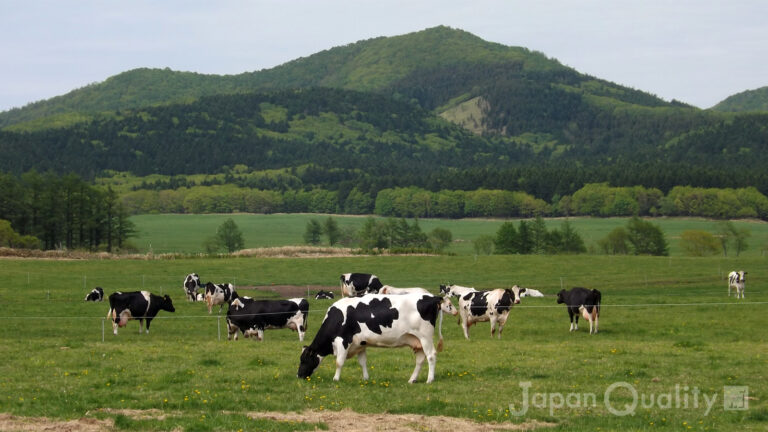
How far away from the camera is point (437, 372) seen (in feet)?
69.5

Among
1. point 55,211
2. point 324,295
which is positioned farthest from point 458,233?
point 324,295

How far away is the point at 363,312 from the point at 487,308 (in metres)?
16.2

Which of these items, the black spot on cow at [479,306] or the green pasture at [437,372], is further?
the black spot on cow at [479,306]

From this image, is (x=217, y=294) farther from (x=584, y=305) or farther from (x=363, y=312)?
(x=363, y=312)

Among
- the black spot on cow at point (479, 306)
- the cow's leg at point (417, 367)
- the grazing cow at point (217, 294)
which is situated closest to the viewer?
the cow's leg at point (417, 367)

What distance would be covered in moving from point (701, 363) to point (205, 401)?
46.3 ft

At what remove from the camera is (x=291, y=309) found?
33.6 meters

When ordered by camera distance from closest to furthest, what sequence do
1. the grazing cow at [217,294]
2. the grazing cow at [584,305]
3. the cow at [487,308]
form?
1. the cow at [487,308]
2. the grazing cow at [584,305]
3. the grazing cow at [217,294]

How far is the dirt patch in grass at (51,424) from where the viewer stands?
577 inches

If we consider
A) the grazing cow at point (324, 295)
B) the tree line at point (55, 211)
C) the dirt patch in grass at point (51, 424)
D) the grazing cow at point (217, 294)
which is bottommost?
the grazing cow at point (324, 295)

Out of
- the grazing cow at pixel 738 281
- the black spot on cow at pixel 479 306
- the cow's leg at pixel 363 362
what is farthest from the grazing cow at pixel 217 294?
the grazing cow at pixel 738 281

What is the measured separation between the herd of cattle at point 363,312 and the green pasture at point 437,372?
756mm

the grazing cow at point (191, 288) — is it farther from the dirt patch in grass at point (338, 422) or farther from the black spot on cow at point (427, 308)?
the dirt patch in grass at point (338, 422)

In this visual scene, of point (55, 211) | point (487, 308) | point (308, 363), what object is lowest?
point (487, 308)
